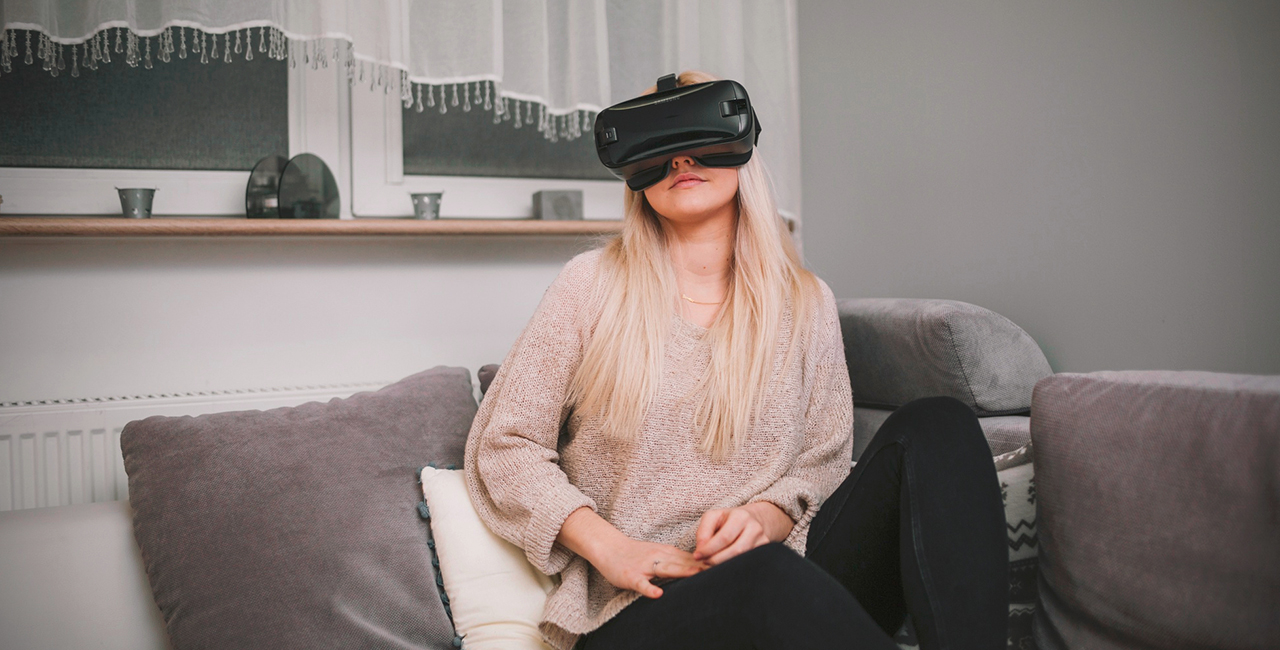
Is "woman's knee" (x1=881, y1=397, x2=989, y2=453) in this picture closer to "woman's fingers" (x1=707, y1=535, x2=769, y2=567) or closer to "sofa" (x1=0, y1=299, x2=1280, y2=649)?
"sofa" (x1=0, y1=299, x2=1280, y2=649)

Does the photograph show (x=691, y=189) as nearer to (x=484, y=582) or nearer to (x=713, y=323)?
(x=713, y=323)

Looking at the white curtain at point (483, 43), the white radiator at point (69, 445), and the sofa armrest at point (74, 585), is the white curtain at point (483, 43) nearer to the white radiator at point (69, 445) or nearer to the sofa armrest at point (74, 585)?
the white radiator at point (69, 445)

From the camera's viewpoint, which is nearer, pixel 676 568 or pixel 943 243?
pixel 676 568

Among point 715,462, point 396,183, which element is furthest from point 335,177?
point 715,462

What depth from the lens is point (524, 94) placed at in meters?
1.63

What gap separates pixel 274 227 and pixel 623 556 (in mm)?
979

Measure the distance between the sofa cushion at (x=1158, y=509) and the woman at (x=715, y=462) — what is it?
99mm

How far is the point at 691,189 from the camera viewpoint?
1157 millimetres

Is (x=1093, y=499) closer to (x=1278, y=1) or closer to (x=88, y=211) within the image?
(x=1278, y=1)

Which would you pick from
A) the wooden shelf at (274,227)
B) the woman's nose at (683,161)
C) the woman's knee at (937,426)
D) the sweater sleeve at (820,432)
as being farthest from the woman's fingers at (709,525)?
the wooden shelf at (274,227)

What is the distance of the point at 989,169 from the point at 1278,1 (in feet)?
1.61

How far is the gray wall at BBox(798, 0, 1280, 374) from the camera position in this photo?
1.04 m

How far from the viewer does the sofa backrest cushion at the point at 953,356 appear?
1.24 meters

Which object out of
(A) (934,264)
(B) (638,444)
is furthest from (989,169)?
(B) (638,444)
